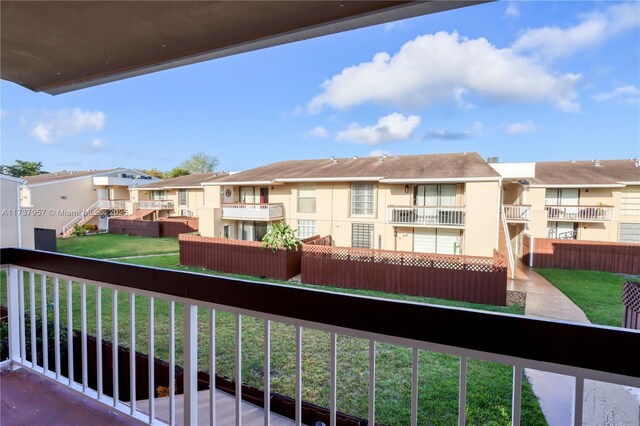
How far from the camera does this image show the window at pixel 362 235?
6598 mm

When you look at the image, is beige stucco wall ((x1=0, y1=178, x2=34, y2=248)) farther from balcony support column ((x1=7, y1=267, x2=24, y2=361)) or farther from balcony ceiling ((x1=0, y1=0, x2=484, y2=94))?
balcony ceiling ((x1=0, y1=0, x2=484, y2=94))

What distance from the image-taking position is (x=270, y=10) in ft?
3.18

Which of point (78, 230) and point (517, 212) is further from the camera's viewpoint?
point (517, 212)

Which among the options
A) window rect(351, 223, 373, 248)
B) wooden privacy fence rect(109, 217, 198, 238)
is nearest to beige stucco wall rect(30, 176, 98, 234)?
wooden privacy fence rect(109, 217, 198, 238)

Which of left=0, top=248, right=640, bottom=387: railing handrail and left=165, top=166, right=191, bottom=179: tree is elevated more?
left=165, top=166, right=191, bottom=179: tree

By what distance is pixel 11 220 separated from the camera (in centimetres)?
179

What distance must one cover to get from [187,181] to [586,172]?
9.51ft

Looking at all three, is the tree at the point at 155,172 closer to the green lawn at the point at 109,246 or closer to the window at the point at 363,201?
the green lawn at the point at 109,246

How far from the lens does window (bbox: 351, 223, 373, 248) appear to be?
660 centimetres

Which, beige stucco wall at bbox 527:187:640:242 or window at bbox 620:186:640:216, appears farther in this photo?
beige stucco wall at bbox 527:187:640:242

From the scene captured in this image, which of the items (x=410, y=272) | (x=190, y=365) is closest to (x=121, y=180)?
(x=190, y=365)

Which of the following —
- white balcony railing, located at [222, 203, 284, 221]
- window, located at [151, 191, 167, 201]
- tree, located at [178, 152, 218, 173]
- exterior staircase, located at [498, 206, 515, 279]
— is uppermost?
tree, located at [178, 152, 218, 173]

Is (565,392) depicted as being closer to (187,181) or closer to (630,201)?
(630,201)

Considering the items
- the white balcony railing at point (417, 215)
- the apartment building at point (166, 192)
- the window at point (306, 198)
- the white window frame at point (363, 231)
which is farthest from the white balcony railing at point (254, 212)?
the white balcony railing at point (417, 215)
